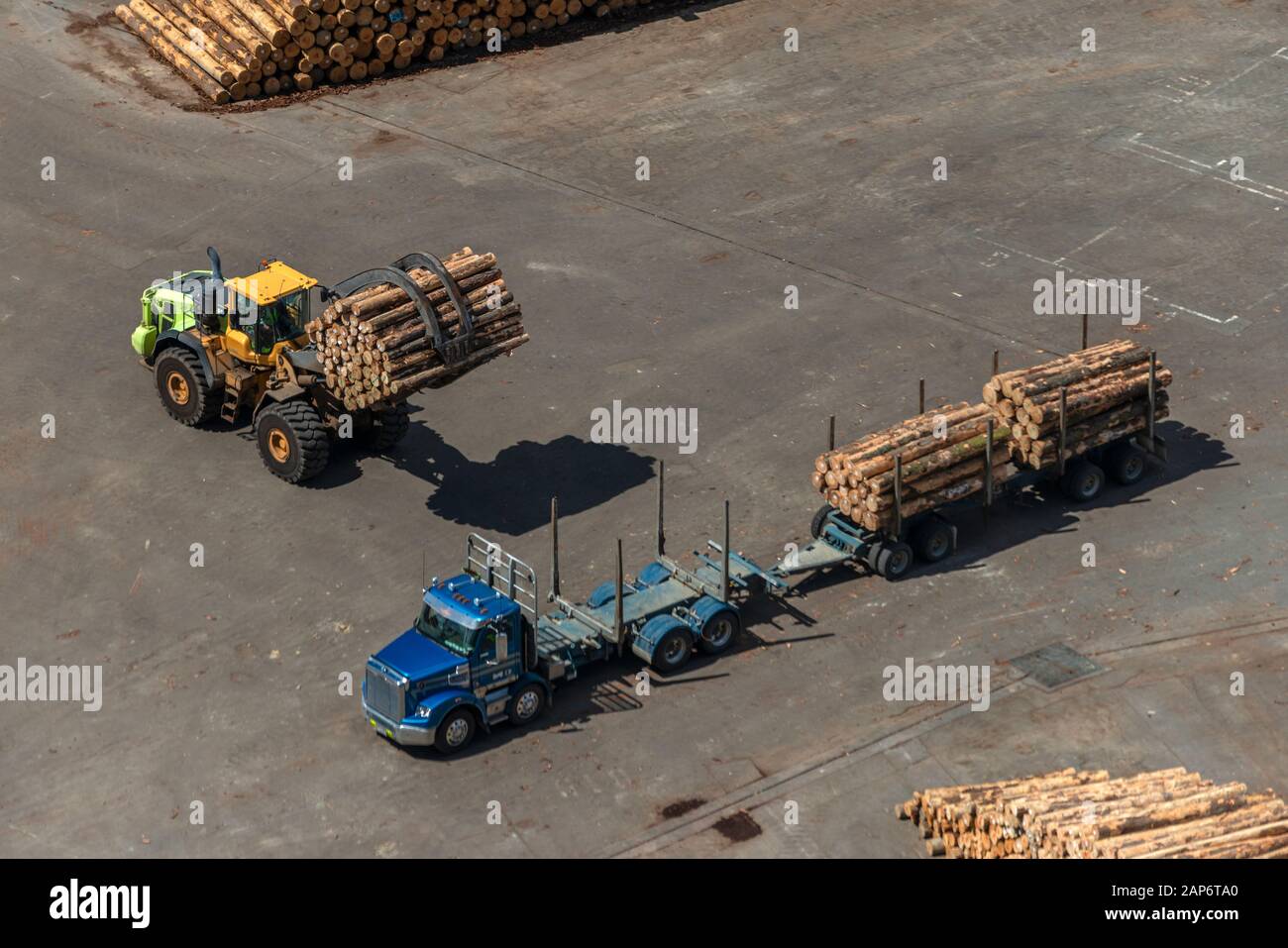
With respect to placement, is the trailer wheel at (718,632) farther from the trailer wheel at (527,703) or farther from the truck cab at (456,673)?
the trailer wheel at (527,703)

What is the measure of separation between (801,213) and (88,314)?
14.7 metres

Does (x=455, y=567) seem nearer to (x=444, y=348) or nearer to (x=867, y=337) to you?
(x=444, y=348)

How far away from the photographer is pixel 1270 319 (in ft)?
140

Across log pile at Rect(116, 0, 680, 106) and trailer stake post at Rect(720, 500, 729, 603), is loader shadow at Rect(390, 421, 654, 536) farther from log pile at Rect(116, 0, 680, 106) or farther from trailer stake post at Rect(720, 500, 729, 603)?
log pile at Rect(116, 0, 680, 106)

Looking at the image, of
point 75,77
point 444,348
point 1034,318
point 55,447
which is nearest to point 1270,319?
point 1034,318

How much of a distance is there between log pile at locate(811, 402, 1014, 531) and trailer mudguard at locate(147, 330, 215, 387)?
36.4ft

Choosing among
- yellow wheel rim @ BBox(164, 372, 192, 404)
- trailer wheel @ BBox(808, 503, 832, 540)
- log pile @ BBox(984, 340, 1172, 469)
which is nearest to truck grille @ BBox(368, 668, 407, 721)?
trailer wheel @ BBox(808, 503, 832, 540)

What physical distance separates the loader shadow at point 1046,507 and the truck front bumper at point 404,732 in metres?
8.74

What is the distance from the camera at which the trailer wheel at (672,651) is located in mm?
32594

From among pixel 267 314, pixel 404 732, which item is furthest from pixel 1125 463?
pixel 267 314

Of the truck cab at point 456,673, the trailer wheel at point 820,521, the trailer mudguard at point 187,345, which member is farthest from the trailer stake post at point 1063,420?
the trailer mudguard at point 187,345

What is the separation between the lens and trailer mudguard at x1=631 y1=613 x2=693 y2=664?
1278 inches

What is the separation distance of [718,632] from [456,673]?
441 centimetres

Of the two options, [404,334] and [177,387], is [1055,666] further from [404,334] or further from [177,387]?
[177,387]
